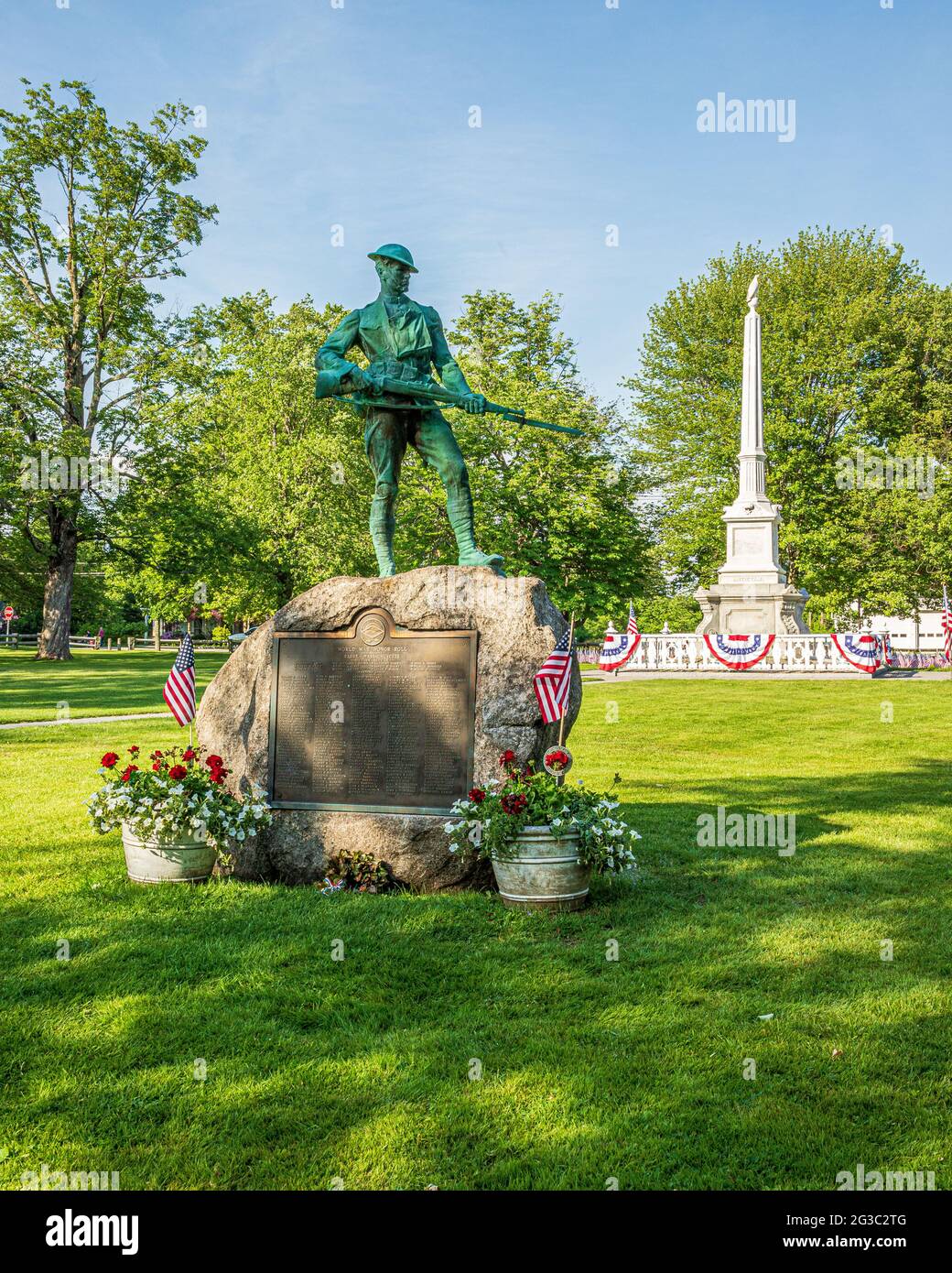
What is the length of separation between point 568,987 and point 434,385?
502 cm

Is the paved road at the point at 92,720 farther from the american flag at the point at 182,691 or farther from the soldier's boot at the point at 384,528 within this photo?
the soldier's boot at the point at 384,528

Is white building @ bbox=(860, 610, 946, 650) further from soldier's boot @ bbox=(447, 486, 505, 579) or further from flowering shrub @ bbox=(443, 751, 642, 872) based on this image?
flowering shrub @ bbox=(443, 751, 642, 872)

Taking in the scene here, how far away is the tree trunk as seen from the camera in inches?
1361

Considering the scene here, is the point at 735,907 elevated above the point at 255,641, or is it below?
below

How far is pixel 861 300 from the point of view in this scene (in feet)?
133

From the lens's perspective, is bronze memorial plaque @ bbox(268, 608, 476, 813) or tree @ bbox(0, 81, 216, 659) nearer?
bronze memorial plaque @ bbox(268, 608, 476, 813)

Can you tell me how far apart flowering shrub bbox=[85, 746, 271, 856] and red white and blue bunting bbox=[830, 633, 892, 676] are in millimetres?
22424

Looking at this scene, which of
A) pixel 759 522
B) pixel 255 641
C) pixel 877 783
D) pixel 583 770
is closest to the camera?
pixel 255 641

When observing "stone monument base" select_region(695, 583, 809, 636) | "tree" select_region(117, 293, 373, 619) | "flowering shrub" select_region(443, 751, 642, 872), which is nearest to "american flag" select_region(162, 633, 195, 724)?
"flowering shrub" select_region(443, 751, 642, 872)

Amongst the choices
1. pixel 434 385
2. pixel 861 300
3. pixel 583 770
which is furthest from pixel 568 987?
pixel 861 300

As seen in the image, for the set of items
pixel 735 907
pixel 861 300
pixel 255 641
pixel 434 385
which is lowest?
pixel 735 907

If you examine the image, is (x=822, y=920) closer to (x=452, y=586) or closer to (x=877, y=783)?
(x=452, y=586)

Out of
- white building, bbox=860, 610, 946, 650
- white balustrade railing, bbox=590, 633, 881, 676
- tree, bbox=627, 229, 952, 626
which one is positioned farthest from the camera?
white building, bbox=860, 610, 946, 650

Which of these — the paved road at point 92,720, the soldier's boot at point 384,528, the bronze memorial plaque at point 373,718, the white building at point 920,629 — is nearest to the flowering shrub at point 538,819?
the bronze memorial plaque at point 373,718
